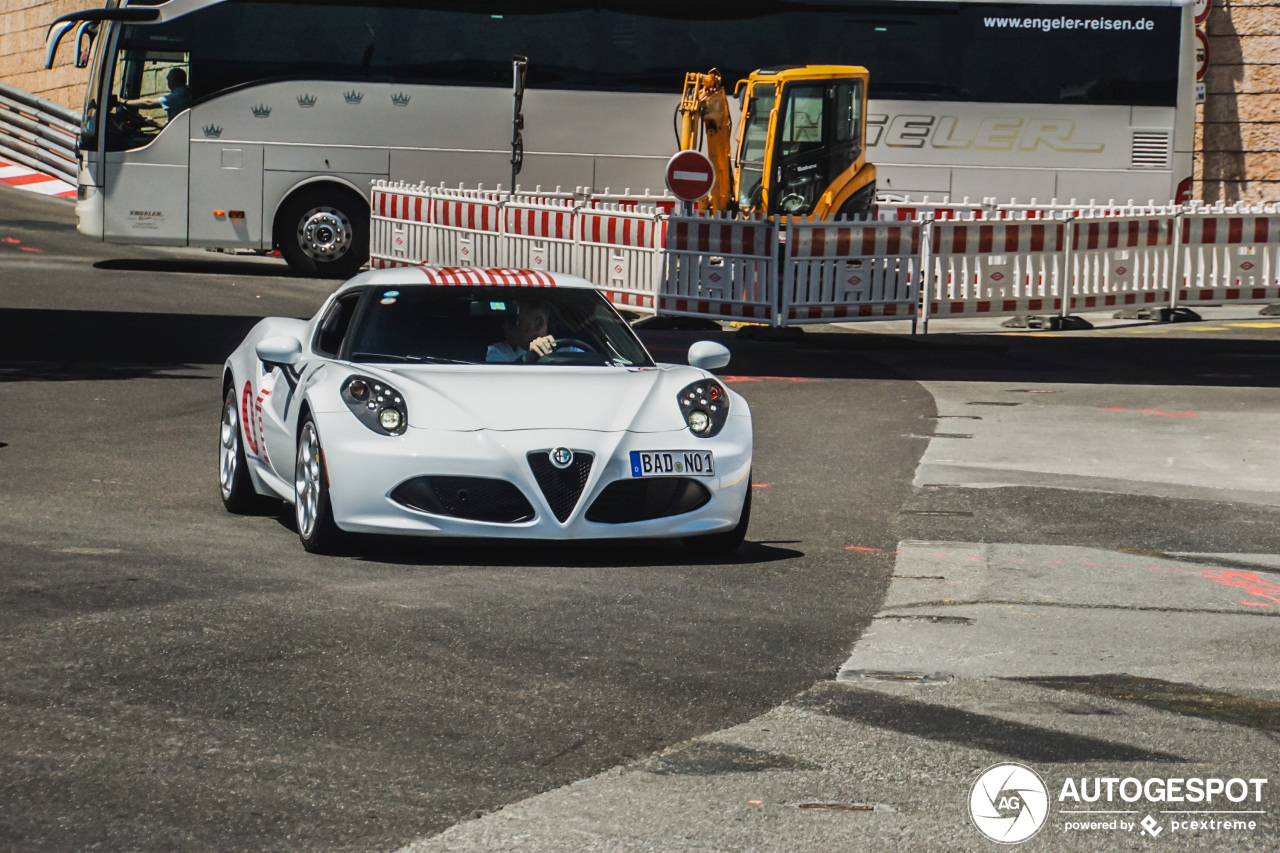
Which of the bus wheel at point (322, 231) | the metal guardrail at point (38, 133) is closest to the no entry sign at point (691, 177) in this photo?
the bus wheel at point (322, 231)

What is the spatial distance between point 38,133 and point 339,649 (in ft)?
97.8

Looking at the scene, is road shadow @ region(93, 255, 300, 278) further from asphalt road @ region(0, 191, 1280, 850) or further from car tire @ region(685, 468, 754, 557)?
car tire @ region(685, 468, 754, 557)

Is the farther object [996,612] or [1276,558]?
[1276,558]

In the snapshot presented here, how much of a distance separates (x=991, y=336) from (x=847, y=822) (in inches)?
651

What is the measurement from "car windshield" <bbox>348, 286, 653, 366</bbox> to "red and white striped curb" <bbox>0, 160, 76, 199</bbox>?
2550 centimetres

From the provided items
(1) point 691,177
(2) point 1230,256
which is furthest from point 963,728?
(2) point 1230,256

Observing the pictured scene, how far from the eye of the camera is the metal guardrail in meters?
32.2

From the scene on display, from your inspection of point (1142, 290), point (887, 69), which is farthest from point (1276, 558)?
point (887, 69)

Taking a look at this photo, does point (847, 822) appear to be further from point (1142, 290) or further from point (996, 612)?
point (1142, 290)

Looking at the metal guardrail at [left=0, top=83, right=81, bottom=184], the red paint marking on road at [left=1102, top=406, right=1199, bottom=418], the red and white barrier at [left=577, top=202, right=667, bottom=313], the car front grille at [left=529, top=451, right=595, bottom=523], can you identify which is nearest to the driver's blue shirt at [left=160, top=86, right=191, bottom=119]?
the red and white barrier at [left=577, top=202, right=667, bottom=313]

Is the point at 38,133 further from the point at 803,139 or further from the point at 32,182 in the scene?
the point at 803,139

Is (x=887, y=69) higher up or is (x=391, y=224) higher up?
(x=887, y=69)

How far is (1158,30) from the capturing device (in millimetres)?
23875

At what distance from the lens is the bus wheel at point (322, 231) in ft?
77.9
